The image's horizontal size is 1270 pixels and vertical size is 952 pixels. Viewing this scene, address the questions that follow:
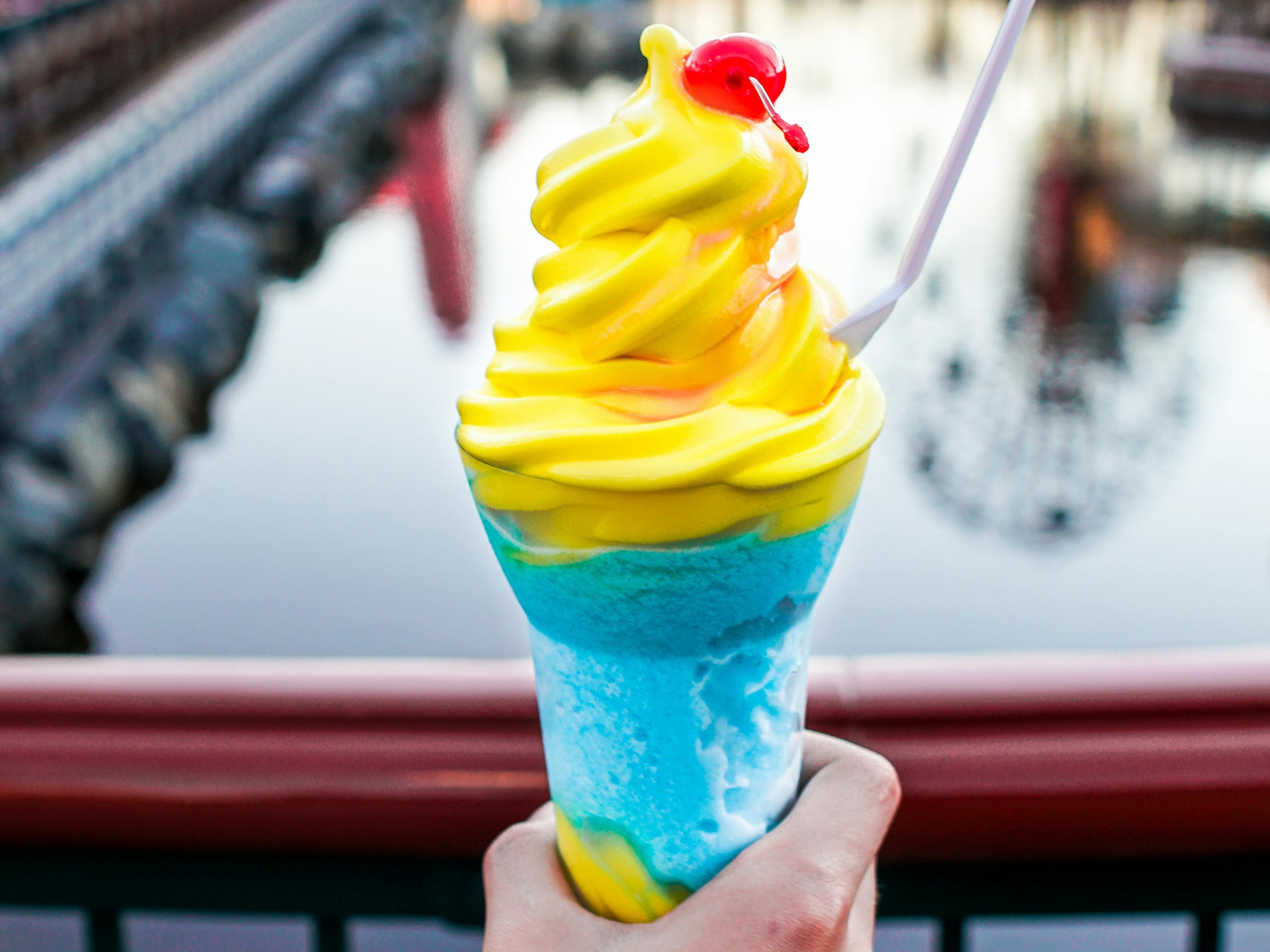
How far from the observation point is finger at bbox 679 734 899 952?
25.9 inches

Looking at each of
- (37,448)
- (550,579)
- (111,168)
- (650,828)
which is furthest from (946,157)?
(111,168)

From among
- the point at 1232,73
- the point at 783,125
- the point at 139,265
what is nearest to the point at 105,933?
the point at 783,125

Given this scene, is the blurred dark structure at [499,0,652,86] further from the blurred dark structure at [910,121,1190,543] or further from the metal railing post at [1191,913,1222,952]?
the metal railing post at [1191,913,1222,952]

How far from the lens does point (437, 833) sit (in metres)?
0.91

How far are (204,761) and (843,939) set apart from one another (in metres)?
0.50

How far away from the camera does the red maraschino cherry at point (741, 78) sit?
72 centimetres

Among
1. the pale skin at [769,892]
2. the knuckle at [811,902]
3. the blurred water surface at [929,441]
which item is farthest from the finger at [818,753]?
the blurred water surface at [929,441]

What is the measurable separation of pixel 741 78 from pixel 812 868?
1.53ft

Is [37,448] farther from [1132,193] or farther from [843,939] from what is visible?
[1132,193]

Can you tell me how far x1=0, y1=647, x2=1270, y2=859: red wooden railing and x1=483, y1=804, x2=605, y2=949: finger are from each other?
0.25 ft

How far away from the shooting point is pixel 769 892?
672 millimetres

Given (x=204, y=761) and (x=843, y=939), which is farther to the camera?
(x=204, y=761)

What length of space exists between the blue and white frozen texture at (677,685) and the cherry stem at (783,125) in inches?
9.4

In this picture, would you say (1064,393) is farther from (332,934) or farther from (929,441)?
(332,934)
